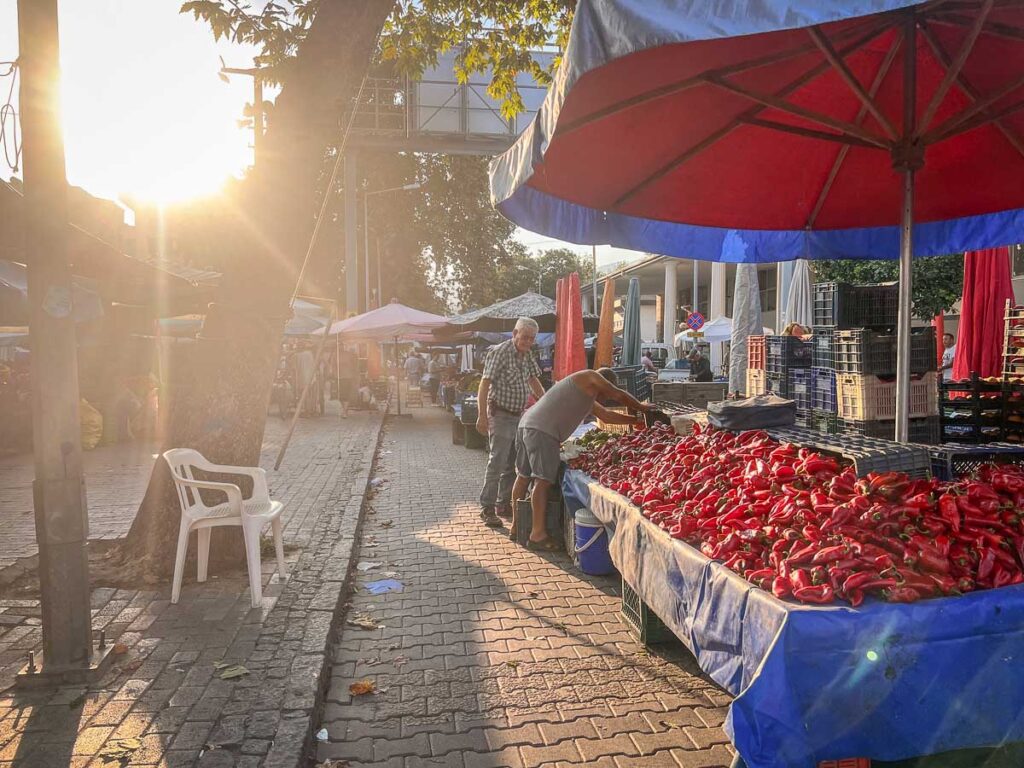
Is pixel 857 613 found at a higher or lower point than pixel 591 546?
higher

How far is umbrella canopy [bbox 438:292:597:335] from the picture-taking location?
16.6 metres

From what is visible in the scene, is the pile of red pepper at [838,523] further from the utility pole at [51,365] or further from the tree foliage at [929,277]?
the tree foliage at [929,277]

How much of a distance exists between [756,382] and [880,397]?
5.63ft

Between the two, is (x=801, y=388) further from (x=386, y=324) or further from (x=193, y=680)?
(x=386, y=324)

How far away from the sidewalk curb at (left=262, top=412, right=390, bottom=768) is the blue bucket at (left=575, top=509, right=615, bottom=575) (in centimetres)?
189

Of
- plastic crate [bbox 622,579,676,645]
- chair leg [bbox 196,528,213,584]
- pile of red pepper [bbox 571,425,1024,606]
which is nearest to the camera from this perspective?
pile of red pepper [bbox 571,425,1024,606]

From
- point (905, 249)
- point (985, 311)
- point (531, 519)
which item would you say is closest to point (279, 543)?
point (531, 519)

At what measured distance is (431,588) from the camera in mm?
5668

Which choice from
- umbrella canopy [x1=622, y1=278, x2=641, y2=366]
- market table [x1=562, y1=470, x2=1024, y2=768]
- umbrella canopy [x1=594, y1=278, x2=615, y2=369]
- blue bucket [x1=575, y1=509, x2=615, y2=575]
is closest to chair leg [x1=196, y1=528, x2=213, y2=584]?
blue bucket [x1=575, y1=509, x2=615, y2=575]

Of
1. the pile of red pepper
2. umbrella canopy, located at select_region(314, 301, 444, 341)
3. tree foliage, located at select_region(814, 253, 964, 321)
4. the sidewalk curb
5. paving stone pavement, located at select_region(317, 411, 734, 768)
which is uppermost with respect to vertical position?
tree foliage, located at select_region(814, 253, 964, 321)

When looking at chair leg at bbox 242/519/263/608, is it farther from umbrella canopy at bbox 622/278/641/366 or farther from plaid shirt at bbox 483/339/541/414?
umbrella canopy at bbox 622/278/641/366

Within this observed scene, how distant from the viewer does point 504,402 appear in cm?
746

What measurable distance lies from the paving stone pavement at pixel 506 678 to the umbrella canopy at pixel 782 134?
230 centimetres

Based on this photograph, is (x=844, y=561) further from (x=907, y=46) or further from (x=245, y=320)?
(x=245, y=320)
